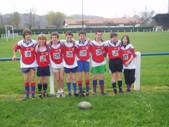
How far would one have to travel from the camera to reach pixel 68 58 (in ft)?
27.0

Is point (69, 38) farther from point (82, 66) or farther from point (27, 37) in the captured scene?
point (27, 37)

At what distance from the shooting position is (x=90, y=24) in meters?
95.2

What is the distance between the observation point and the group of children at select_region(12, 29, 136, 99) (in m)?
8.10

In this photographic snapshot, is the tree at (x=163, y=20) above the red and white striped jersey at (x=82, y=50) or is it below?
above

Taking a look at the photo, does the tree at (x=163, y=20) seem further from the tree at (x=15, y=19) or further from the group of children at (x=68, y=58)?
the group of children at (x=68, y=58)

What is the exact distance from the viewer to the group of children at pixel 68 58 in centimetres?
810

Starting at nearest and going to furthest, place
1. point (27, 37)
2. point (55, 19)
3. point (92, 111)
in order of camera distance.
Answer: point (92, 111) < point (27, 37) < point (55, 19)

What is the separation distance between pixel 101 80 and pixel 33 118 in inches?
103

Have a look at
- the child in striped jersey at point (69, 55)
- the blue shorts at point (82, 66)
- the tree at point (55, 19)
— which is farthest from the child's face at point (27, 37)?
the tree at point (55, 19)

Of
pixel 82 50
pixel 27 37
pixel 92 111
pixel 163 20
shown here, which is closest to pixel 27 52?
pixel 27 37

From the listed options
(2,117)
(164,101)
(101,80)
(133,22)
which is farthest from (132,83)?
(133,22)

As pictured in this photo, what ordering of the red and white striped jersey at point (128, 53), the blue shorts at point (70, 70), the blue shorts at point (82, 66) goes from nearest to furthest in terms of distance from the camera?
the blue shorts at point (70, 70) → the blue shorts at point (82, 66) → the red and white striped jersey at point (128, 53)

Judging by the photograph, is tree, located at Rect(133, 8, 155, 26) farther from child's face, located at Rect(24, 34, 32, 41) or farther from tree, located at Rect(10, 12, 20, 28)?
child's face, located at Rect(24, 34, 32, 41)

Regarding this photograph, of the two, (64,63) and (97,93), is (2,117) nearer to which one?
(64,63)
